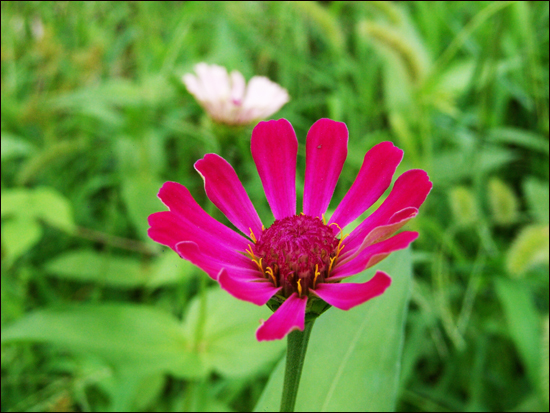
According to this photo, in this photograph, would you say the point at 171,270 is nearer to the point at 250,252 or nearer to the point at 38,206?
the point at 38,206

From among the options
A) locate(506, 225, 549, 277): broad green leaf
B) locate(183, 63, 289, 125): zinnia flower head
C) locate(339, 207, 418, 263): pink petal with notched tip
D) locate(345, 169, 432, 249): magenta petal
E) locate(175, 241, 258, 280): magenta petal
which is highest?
locate(183, 63, 289, 125): zinnia flower head

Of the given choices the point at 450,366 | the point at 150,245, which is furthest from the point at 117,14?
the point at 450,366

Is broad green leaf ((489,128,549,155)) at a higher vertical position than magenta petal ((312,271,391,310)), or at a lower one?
higher

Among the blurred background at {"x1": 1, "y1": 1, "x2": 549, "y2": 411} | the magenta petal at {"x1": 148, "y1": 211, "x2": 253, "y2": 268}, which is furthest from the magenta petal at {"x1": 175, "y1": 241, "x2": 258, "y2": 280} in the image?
the blurred background at {"x1": 1, "y1": 1, "x2": 549, "y2": 411}

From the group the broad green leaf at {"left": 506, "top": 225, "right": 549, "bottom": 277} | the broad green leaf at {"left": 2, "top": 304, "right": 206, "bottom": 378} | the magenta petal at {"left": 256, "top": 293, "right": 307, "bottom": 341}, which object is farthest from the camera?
the broad green leaf at {"left": 2, "top": 304, "right": 206, "bottom": 378}

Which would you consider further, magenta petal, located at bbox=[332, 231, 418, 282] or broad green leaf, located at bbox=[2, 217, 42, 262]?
broad green leaf, located at bbox=[2, 217, 42, 262]

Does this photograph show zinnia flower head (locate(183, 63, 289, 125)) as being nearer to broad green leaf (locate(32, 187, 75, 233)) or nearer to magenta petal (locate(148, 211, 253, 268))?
broad green leaf (locate(32, 187, 75, 233))

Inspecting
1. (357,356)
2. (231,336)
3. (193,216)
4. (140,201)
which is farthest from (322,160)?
(140,201)
